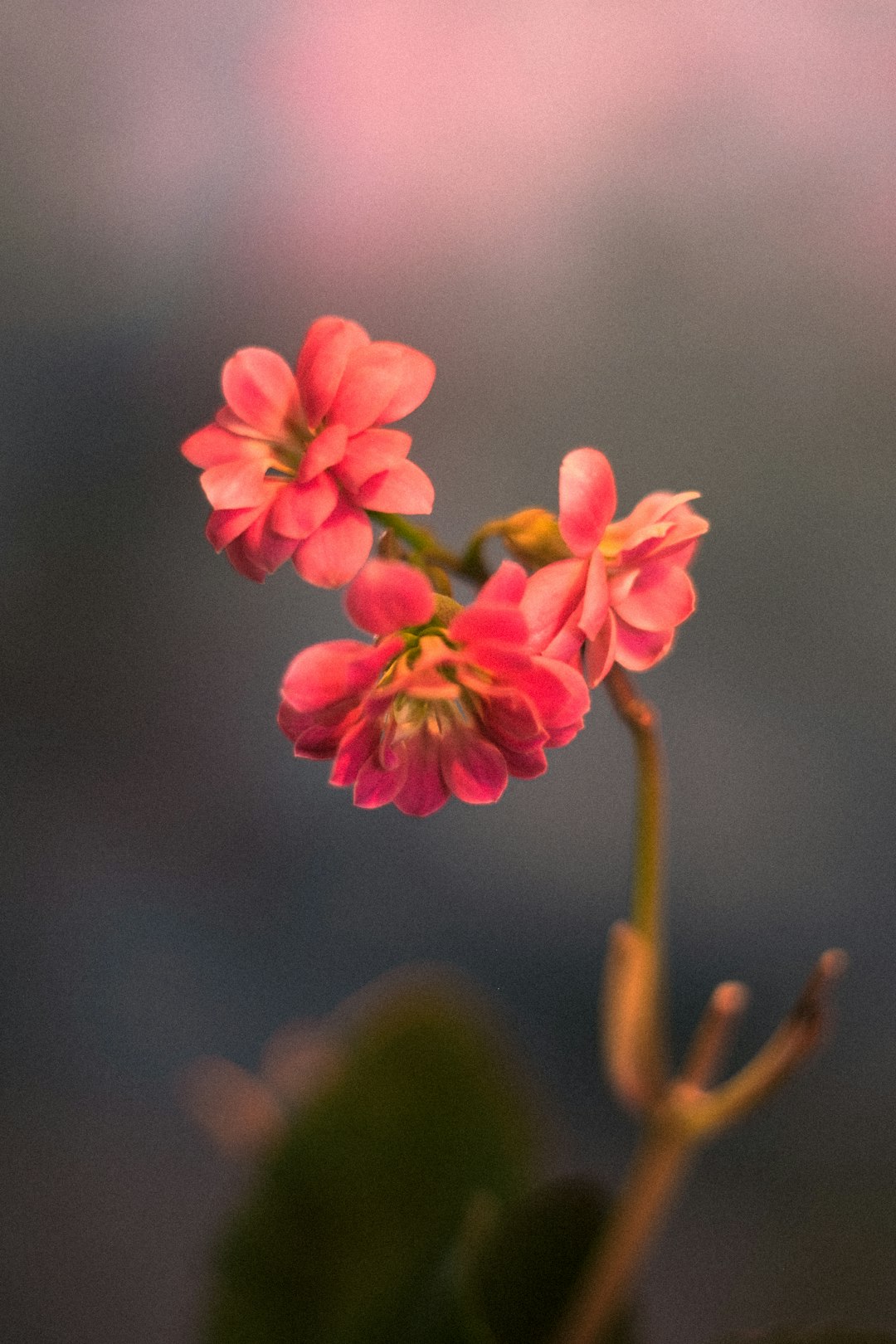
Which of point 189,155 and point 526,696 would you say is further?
point 189,155

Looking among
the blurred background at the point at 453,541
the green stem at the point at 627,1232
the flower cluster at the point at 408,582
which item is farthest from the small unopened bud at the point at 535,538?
the blurred background at the point at 453,541

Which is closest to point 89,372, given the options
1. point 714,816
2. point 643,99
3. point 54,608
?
point 54,608

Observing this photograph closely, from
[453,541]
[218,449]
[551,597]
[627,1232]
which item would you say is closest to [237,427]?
[218,449]

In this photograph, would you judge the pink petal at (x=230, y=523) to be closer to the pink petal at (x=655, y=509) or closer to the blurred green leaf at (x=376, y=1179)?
the pink petal at (x=655, y=509)

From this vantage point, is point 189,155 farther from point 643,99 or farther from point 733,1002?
point 733,1002

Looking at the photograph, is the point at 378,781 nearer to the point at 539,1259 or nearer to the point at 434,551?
the point at 434,551
